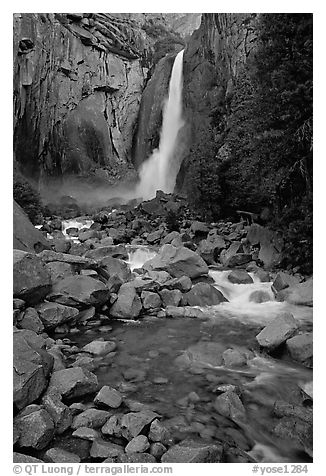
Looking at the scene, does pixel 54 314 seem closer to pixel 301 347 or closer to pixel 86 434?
pixel 86 434

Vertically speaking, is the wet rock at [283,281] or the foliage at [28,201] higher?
the wet rock at [283,281]

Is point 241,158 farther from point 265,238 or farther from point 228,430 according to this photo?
point 228,430

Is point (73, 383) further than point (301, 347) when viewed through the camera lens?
No

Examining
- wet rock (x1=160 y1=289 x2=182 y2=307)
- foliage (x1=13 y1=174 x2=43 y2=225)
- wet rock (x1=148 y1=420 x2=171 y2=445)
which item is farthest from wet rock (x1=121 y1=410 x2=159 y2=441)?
foliage (x1=13 y1=174 x2=43 y2=225)

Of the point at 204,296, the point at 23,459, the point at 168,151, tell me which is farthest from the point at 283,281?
the point at 168,151

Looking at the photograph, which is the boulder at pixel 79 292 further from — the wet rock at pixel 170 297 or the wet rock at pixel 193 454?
the wet rock at pixel 193 454

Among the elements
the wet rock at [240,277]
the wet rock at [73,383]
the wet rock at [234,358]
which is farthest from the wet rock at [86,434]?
the wet rock at [240,277]
